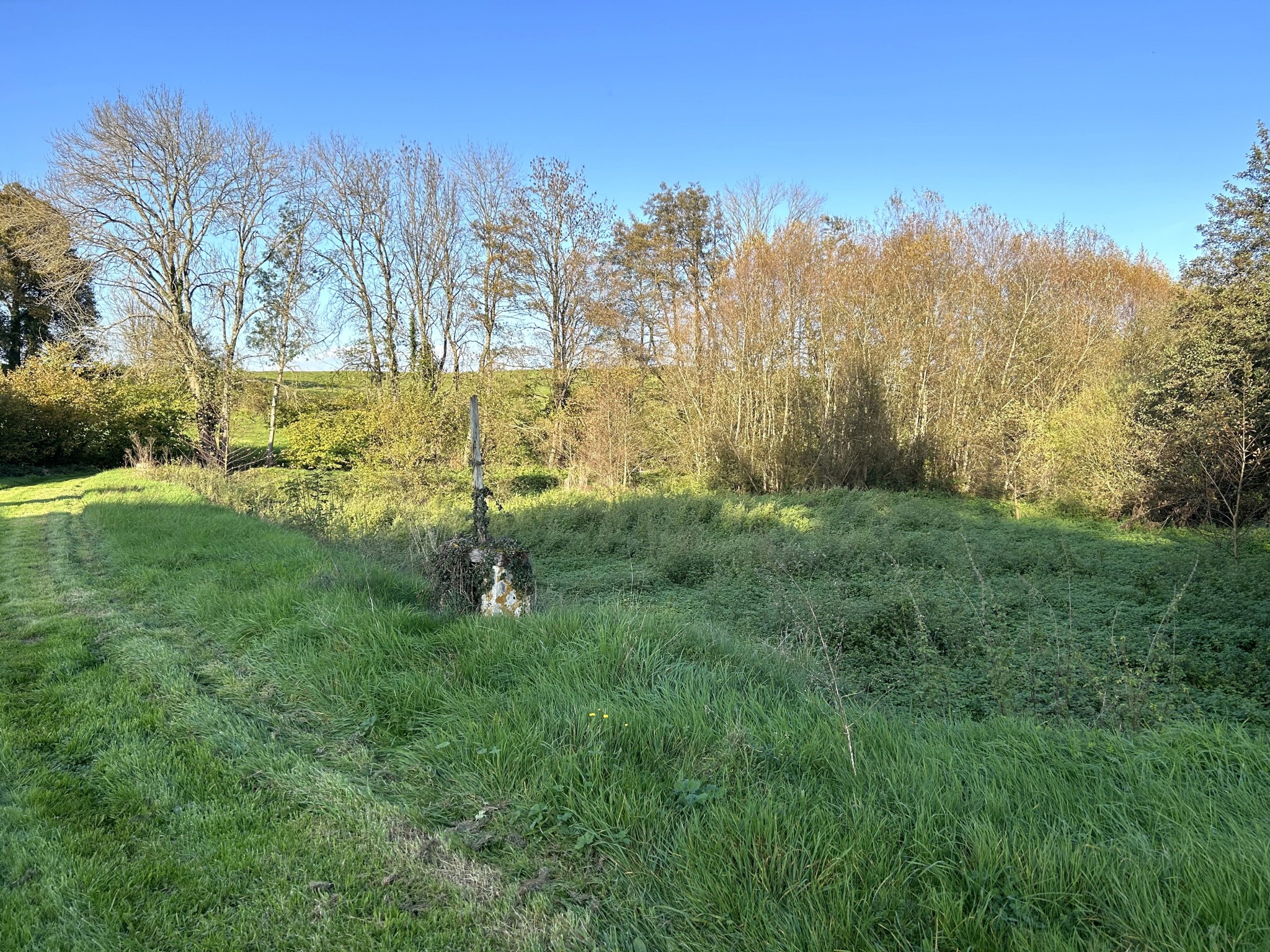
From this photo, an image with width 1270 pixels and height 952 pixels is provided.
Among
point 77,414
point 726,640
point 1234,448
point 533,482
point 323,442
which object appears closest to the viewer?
point 726,640

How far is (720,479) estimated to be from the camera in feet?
53.7

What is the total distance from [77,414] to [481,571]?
22.8 metres

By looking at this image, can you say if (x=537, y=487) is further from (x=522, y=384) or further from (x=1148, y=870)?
(x=1148, y=870)

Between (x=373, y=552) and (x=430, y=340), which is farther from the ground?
(x=430, y=340)

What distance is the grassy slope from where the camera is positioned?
186 centimetres

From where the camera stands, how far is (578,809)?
2.48 m

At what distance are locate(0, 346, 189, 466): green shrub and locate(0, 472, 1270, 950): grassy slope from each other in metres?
20.5

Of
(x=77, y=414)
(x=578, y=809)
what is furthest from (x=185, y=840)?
(x=77, y=414)

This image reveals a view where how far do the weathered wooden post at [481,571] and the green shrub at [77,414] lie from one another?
67.0 ft

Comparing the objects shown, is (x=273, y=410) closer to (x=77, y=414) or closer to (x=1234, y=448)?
(x=77, y=414)

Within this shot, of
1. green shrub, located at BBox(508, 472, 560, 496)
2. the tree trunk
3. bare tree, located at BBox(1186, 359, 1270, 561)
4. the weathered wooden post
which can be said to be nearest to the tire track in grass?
the weathered wooden post

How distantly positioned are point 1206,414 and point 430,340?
23.1 m

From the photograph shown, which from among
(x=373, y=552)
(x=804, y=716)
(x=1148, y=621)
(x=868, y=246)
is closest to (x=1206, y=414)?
(x=1148, y=621)

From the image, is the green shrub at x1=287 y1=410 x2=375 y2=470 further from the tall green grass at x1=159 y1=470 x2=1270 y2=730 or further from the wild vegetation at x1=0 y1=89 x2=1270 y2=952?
the tall green grass at x1=159 y1=470 x2=1270 y2=730
